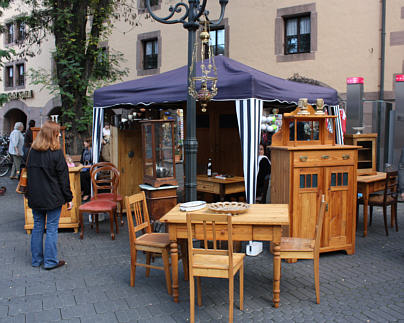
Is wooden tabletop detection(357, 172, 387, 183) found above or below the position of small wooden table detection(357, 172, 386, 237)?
above

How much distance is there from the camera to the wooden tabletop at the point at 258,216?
13.1ft

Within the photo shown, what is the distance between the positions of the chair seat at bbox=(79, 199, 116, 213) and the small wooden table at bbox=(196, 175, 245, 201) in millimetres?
1980

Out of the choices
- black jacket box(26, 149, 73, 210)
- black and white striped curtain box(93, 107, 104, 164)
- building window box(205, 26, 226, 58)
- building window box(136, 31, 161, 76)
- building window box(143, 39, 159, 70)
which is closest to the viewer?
black jacket box(26, 149, 73, 210)

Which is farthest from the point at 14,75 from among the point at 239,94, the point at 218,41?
the point at 239,94

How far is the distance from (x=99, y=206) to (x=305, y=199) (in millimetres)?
3244

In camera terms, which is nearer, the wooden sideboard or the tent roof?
the tent roof

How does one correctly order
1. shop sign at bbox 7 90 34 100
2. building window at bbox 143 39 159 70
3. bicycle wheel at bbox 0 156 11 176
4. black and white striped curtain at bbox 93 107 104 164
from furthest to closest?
shop sign at bbox 7 90 34 100, building window at bbox 143 39 159 70, bicycle wheel at bbox 0 156 11 176, black and white striped curtain at bbox 93 107 104 164

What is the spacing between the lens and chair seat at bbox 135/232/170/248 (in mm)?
4465

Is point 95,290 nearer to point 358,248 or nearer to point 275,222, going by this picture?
point 275,222

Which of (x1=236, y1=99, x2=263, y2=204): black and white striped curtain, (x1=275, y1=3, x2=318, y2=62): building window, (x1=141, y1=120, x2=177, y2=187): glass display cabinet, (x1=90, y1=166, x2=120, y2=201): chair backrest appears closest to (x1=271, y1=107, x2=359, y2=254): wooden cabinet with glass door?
(x1=236, y1=99, x2=263, y2=204): black and white striped curtain

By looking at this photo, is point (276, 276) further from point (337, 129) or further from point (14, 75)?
point (14, 75)

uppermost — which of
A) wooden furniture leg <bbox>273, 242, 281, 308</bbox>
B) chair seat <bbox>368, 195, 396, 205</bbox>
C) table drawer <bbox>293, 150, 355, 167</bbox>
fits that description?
table drawer <bbox>293, 150, 355, 167</bbox>

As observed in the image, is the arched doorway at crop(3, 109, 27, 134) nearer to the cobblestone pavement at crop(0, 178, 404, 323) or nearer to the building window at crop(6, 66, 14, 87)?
the building window at crop(6, 66, 14, 87)

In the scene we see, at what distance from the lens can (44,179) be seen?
16.8 ft
